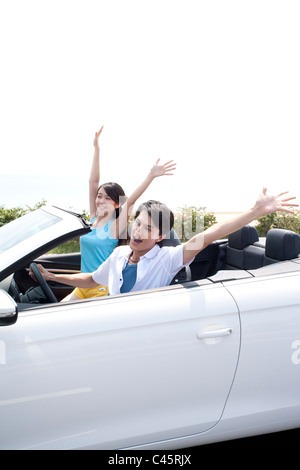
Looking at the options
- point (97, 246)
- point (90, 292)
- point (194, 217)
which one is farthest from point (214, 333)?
point (194, 217)

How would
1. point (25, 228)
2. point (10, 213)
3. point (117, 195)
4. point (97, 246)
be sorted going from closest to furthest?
point (25, 228) < point (97, 246) < point (117, 195) < point (10, 213)

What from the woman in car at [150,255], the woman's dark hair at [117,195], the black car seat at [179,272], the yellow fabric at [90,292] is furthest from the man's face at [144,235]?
the woman's dark hair at [117,195]

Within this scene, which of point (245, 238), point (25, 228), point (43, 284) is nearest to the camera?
point (25, 228)

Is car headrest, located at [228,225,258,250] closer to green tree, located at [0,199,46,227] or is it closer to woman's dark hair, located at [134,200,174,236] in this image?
woman's dark hair, located at [134,200,174,236]

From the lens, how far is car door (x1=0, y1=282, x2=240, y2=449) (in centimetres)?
188

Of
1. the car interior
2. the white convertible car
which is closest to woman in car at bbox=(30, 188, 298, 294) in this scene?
the car interior

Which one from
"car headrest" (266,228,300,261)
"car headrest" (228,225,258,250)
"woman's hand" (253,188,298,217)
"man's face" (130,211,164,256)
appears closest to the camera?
"woman's hand" (253,188,298,217)

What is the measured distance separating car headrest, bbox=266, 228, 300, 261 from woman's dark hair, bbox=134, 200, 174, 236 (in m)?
0.61

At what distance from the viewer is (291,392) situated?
2168mm

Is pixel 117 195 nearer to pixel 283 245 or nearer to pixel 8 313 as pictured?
pixel 283 245

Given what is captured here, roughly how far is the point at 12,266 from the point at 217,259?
1.95 meters

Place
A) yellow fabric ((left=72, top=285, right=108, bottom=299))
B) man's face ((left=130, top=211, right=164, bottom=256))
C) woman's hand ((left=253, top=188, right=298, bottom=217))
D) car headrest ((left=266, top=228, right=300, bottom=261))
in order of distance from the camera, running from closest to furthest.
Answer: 1. woman's hand ((left=253, top=188, right=298, bottom=217))
2. man's face ((left=130, top=211, right=164, bottom=256))
3. car headrest ((left=266, top=228, right=300, bottom=261))
4. yellow fabric ((left=72, top=285, right=108, bottom=299))

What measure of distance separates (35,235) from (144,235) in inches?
22.2

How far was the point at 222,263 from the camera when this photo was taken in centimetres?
358
